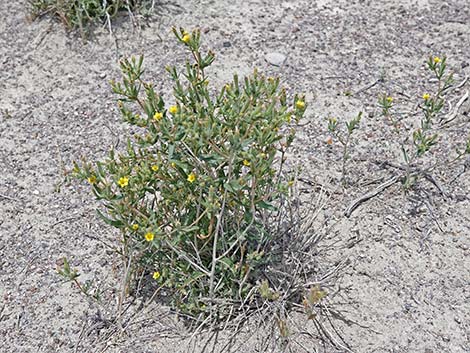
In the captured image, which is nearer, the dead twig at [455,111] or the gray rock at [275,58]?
the dead twig at [455,111]

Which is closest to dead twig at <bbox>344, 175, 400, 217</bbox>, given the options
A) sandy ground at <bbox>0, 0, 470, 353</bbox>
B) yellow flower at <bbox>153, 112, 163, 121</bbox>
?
sandy ground at <bbox>0, 0, 470, 353</bbox>

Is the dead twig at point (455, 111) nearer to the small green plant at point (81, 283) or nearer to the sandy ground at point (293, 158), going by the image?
the sandy ground at point (293, 158)

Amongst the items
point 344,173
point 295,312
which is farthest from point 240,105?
point 344,173

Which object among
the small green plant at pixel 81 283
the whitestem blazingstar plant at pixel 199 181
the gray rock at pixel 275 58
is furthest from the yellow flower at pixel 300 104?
the gray rock at pixel 275 58

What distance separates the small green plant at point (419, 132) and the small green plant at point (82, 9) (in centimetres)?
183

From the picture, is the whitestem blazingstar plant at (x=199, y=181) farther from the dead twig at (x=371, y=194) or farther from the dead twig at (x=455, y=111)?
the dead twig at (x=455, y=111)

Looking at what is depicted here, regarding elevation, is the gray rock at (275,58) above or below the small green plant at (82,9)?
below

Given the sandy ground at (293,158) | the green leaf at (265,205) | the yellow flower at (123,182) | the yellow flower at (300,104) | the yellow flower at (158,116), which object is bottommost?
the sandy ground at (293,158)

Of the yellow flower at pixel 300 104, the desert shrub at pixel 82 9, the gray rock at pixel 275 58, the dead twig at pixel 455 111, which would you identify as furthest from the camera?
the desert shrub at pixel 82 9

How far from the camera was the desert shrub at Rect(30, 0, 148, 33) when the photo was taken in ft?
13.5

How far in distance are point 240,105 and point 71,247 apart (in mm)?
1203

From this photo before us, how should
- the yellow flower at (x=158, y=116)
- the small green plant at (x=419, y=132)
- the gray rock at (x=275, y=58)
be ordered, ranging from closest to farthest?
the yellow flower at (x=158, y=116) → the small green plant at (x=419, y=132) → the gray rock at (x=275, y=58)

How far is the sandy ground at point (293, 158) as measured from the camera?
2.62m

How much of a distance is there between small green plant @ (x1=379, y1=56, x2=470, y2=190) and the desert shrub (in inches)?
71.9
